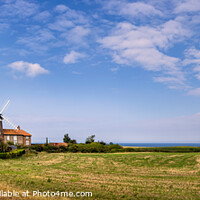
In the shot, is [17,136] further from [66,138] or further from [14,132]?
[66,138]

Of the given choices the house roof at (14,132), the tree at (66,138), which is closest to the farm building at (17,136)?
the house roof at (14,132)

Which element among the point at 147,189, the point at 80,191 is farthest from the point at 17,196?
the point at 147,189

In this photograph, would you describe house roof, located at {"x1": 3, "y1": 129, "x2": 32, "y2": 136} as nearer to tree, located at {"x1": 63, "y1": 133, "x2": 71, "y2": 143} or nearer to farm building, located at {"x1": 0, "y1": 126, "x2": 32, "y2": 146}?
farm building, located at {"x1": 0, "y1": 126, "x2": 32, "y2": 146}

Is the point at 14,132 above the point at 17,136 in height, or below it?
above

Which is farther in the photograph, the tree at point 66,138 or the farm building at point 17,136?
the tree at point 66,138

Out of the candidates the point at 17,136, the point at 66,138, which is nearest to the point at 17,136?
the point at 17,136

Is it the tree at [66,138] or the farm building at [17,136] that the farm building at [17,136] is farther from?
the tree at [66,138]

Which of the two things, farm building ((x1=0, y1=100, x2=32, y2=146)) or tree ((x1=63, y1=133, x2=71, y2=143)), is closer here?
farm building ((x1=0, y1=100, x2=32, y2=146))

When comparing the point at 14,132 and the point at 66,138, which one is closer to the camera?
the point at 14,132

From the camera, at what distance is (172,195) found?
20078 millimetres

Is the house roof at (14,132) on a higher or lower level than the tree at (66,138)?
higher

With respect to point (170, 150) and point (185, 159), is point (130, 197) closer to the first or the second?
point (185, 159)

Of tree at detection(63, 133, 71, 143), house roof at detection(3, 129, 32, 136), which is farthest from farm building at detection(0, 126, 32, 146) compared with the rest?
tree at detection(63, 133, 71, 143)

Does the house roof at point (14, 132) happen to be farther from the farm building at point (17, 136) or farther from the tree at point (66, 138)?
the tree at point (66, 138)
